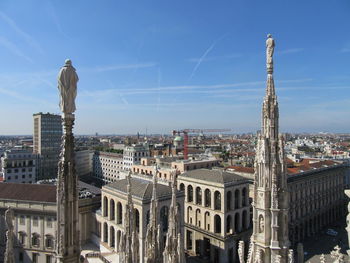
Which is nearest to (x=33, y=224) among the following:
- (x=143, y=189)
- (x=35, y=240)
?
(x=35, y=240)

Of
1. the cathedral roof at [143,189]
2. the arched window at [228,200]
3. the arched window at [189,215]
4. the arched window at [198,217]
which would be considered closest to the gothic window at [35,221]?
the cathedral roof at [143,189]

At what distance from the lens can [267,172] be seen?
1136 cm

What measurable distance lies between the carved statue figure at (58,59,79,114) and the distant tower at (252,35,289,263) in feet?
26.9

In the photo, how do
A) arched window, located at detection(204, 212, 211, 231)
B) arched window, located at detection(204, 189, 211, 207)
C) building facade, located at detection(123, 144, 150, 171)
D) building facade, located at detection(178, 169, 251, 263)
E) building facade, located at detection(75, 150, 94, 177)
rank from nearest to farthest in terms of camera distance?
building facade, located at detection(178, 169, 251, 263), arched window, located at detection(204, 212, 211, 231), arched window, located at detection(204, 189, 211, 207), building facade, located at detection(123, 144, 150, 171), building facade, located at detection(75, 150, 94, 177)

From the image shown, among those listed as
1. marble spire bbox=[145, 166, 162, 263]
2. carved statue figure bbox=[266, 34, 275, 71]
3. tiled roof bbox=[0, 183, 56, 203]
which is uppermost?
carved statue figure bbox=[266, 34, 275, 71]

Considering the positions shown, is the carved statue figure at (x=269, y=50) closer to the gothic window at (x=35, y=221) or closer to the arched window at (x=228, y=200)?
the arched window at (x=228, y=200)

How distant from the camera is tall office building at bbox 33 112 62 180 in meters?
93.4

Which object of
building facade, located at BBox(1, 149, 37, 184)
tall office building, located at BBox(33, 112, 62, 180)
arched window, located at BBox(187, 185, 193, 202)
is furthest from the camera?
tall office building, located at BBox(33, 112, 62, 180)

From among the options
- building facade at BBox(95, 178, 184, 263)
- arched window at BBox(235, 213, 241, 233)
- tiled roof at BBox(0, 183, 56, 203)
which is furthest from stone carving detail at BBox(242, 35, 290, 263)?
tiled roof at BBox(0, 183, 56, 203)

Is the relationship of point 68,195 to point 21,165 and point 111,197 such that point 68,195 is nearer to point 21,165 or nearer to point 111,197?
point 111,197

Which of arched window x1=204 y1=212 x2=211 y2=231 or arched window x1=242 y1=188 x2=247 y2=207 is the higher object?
arched window x1=242 y1=188 x2=247 y2=207

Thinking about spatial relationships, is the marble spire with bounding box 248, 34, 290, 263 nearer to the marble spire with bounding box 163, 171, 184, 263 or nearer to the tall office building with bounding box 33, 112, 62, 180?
the marble spire with bounding box 163, 171, 184, 263

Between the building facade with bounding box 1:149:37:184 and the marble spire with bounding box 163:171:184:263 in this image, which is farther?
the building facade with bounding box 1:149:37:184

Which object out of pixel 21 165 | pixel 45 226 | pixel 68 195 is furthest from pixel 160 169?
pixel 68 195
